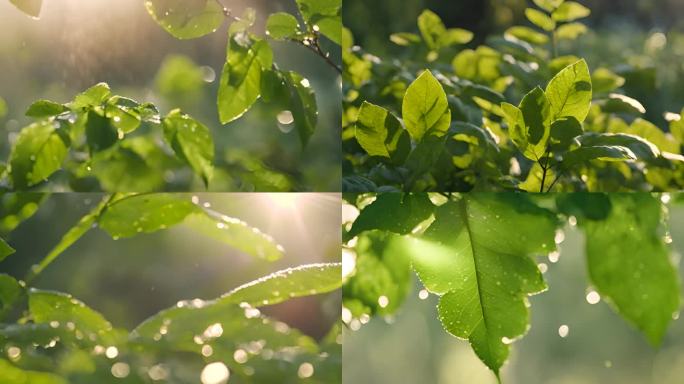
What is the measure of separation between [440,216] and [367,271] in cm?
13

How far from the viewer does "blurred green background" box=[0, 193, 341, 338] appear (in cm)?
81

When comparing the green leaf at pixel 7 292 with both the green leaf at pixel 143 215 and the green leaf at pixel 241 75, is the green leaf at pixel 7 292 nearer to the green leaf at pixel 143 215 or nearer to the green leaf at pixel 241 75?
the green leaf at pixel 143 215

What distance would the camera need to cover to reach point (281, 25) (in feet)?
2.41

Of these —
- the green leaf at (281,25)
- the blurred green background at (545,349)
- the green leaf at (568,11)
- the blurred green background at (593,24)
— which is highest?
the green leaf at (281,25)

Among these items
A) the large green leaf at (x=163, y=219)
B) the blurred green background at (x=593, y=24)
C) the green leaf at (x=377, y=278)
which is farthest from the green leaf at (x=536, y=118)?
the blurred green background at (x=593, y=24)

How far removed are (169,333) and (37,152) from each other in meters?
0.20

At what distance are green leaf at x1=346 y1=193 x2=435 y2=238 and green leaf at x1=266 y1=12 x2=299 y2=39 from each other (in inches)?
7.1

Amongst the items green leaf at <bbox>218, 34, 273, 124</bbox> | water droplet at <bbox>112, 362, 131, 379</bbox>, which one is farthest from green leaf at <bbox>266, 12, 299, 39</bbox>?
water droplet at <bbox>112, 362, 131, 379</bbox>

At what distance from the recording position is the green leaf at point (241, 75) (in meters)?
0.71

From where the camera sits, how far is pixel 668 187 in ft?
2.83

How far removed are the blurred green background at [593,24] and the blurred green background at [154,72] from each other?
927 mm

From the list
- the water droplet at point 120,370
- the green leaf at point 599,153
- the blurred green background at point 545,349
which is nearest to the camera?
the water droplet at point 120,370

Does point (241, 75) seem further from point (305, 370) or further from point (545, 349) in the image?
point (545, 349)

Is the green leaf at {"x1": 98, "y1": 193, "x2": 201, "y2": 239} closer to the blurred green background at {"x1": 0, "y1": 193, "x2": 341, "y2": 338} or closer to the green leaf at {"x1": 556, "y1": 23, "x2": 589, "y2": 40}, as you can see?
the blurred green background at {"x1": 0, "y1": 193, "x2": 341, "y2": 338}
